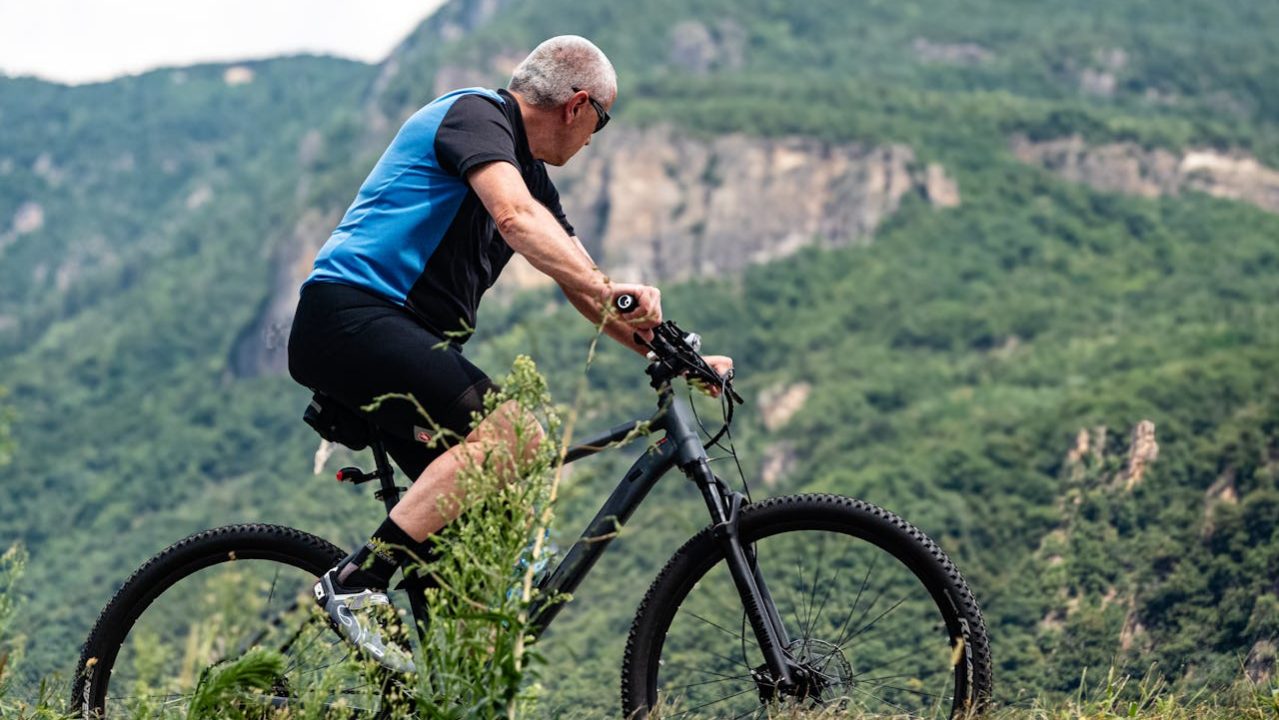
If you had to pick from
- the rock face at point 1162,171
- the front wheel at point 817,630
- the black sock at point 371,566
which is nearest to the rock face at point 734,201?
the rock face at point 1162,171

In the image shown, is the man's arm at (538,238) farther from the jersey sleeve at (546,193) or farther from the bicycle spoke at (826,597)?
the bicycle spoke at (826,597)

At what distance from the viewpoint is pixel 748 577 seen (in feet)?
11.9

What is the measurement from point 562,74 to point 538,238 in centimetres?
50

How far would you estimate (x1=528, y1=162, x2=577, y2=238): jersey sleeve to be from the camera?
12.6 feet

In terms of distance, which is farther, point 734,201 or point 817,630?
point 734,201

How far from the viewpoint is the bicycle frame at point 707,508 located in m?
3.54

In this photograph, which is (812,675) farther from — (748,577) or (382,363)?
(382,363)

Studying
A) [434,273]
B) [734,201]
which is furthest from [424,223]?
[734,201]

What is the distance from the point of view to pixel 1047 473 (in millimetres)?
68688

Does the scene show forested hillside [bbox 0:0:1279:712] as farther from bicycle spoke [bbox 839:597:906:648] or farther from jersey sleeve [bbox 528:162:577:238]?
jersey sleeve [bbox 528:162:577:238]

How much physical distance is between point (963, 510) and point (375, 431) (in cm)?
6621

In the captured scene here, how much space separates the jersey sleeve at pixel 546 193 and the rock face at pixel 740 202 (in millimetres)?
111914

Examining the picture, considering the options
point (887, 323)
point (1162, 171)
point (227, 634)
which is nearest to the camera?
point (227, 634)

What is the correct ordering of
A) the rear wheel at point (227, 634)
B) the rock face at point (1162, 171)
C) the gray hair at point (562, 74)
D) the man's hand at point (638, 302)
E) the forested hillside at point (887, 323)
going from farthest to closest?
the rock face at point (1162, 171) → the forested hillside at point (887, 323) → the gray hair at point (562, 74) → the man's hand at point (638, 302) → the rear wheel at point (227, 634)
